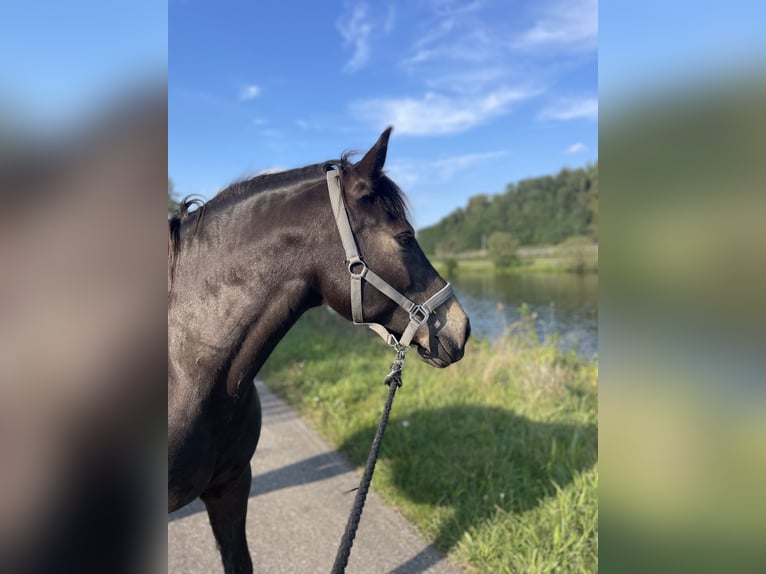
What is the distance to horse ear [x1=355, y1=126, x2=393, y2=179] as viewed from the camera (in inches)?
72.1

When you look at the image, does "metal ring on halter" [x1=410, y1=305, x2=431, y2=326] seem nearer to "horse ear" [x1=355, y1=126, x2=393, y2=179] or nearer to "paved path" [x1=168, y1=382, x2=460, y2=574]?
"horse ear" [x1=355, y1=126, x2=393, y2=179]

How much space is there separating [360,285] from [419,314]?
297 mm

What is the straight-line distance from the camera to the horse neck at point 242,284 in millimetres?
1710

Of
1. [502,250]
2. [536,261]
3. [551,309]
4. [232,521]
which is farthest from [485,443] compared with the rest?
[502,250]

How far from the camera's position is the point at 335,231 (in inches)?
72.2

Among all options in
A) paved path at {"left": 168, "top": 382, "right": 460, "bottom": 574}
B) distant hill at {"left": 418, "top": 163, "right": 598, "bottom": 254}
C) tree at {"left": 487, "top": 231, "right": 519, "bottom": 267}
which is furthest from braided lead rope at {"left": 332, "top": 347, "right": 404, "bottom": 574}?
tree at {"left": 487, "top": 231, "right": 519, "bottom": 267}

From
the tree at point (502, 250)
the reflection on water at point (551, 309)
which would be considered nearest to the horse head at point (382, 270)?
the reflection on water at point (551, 309)

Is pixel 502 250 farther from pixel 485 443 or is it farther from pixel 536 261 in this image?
pixel 485 443

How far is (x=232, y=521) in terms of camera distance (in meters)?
2.34

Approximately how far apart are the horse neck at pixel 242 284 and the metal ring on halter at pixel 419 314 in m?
0.42

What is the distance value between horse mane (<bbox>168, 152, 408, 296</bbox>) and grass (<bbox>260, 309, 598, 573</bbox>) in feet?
7.35

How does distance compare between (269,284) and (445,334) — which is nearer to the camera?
(269,284)
